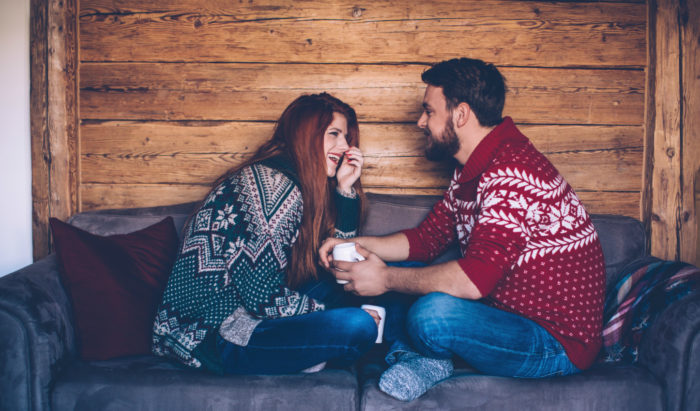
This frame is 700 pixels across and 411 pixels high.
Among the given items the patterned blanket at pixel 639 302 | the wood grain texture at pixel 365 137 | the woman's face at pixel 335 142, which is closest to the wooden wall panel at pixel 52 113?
the wood grain texture at pixel 365 137

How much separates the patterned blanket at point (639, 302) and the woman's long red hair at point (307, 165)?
993mm

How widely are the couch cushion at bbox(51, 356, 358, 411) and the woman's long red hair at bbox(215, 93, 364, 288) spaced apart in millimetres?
443

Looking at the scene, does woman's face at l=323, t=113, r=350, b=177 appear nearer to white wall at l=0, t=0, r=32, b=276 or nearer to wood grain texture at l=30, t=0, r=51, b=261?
wood grain texture at l=30, t=0, r=51, b=261

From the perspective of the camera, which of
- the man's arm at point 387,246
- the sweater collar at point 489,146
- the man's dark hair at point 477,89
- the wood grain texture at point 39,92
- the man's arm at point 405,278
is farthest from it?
the wood grain texture at point 39,92

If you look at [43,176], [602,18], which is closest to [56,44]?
[43,176]

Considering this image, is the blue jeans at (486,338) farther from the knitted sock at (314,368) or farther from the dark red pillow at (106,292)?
the dark red pillow at (106,292)

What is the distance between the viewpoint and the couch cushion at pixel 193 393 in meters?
1.12

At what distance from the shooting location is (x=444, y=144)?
158 cm

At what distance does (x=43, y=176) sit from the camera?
200 centimetres

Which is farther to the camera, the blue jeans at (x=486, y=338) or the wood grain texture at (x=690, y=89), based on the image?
the wood grain texture at (x=690, y=89)

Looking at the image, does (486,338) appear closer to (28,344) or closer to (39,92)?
(28,344)

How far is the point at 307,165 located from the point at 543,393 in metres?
1.01

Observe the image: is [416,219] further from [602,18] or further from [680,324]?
[602,18]

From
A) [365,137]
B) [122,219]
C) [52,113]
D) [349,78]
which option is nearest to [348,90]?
[349,78]
